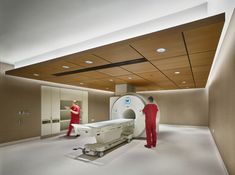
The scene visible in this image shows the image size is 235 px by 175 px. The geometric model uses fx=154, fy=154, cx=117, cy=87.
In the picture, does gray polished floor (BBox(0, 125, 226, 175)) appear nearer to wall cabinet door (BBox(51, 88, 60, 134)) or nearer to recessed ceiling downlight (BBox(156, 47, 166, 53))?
wall cabinet door (BBox(51, 88, 60, 134))

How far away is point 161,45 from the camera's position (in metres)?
2.79

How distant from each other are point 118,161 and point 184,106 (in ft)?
23.0

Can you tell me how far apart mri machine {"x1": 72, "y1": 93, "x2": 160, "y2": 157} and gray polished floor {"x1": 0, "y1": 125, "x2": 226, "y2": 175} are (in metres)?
0.27

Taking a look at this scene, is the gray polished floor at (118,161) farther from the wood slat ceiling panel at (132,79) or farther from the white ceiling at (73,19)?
the white ceiling at (73,19)

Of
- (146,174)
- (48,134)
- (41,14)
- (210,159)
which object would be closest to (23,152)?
(48,134)

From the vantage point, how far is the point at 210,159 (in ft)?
11.7

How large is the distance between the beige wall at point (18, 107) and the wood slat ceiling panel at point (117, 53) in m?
3.83

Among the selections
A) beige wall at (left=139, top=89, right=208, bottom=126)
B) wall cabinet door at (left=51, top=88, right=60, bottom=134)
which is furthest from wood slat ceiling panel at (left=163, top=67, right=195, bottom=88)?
wall cabinet door at (left=51, top=88, right=60, bottom=134)

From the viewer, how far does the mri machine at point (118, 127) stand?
12.6 ft

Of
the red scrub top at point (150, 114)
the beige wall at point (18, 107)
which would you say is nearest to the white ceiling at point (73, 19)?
the beige wall at point (18, 107)

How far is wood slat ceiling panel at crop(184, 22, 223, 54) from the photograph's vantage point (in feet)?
7.26

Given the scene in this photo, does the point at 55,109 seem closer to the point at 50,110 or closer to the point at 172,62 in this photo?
the point at 50,110

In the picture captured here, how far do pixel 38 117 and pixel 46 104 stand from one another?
1.93 ft

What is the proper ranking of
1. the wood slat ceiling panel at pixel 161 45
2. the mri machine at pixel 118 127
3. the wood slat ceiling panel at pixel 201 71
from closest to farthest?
the wood slat ceiling panel at pixel 161 45
the mri machine at pixel 118 127
the wood slat ceiling panel at pixel 201 71
